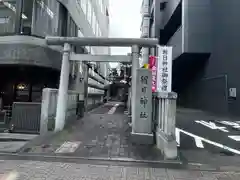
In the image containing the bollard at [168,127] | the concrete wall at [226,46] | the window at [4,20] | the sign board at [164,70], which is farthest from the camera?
the concrete wall at [226,46]

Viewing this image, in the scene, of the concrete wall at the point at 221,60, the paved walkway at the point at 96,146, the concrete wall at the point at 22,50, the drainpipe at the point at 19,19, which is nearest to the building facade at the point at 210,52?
the concrete wall at the point at 221,60

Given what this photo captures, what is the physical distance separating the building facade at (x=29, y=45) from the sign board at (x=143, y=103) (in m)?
6.51

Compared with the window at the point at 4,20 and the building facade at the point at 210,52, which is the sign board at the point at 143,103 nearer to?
the window at the point at 4,20

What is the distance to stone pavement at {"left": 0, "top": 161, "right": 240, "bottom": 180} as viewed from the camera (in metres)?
4.87

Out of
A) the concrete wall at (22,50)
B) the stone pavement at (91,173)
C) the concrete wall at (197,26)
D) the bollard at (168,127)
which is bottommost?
the stone pavement at (91,173)

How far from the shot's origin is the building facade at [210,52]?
Answer: 589 inches

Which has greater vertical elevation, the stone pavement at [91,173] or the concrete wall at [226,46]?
the concrete wall at [226,46]

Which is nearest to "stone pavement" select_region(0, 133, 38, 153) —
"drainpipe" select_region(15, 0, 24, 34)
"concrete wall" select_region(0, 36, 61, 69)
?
"concrete wall" select_region(0, 36, 61, 69)

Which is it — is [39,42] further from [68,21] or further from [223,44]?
[223,44]

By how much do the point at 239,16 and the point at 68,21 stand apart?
1161 centimetres

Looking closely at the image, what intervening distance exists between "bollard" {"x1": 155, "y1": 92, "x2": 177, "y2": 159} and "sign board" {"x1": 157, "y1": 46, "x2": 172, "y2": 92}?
2537mm

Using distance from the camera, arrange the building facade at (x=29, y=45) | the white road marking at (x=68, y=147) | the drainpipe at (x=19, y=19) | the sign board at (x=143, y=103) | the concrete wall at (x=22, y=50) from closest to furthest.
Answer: the white road marking at (x=68, y=147)
the sign board at (x=143, y=103)
the concrete wall at (x=22, y=50)
the building facade at (x=29, y=45)
the drainpipe at (x=19, y=19)

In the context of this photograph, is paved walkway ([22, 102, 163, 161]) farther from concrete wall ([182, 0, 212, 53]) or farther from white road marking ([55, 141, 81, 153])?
concrete wall ([182, 0, 212, 53])

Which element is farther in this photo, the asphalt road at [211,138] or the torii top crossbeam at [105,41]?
the torii top crossbeam at [105,41]
